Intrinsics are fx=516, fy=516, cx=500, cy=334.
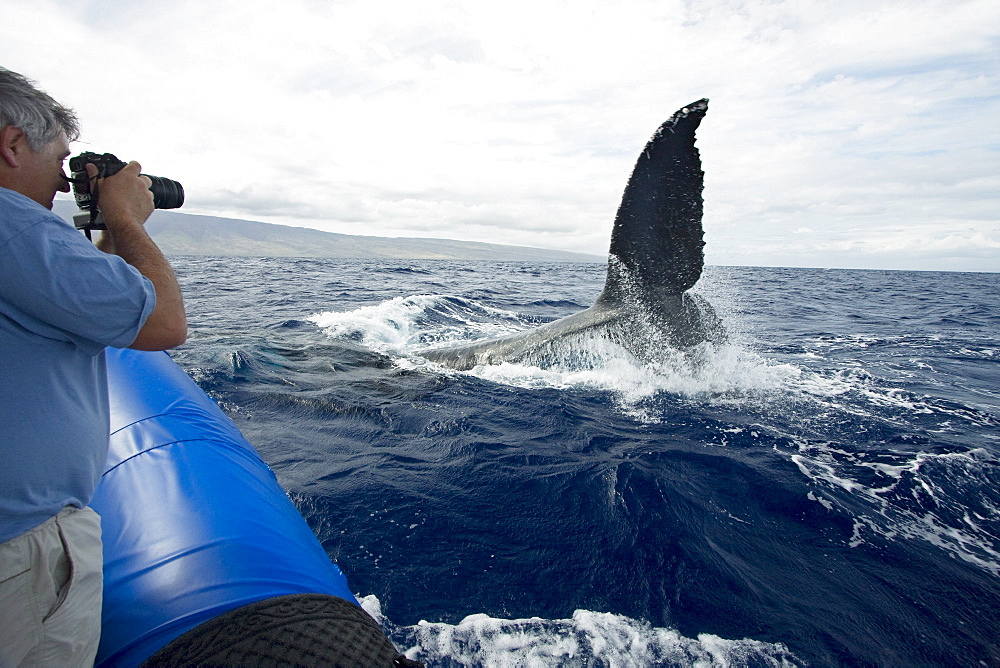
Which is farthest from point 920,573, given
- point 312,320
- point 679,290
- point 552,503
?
point 312,320

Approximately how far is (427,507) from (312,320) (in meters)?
10.9

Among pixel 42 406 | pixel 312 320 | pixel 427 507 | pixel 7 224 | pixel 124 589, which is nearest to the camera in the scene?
pixel 7 224

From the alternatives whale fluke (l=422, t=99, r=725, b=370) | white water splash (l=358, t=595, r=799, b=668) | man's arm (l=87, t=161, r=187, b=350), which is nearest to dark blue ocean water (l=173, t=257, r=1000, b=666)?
white water splash (l=358, t=595, r=799, b=668)

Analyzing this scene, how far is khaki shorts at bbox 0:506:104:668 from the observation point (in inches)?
53.7

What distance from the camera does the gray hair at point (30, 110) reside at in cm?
147

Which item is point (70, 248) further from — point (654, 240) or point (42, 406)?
point (654, 240)

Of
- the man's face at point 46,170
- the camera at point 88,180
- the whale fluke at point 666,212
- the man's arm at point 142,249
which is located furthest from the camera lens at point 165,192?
the whale fluke at point 666,212

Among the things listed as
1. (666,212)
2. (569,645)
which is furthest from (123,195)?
(666,212)

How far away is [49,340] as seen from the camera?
150cm

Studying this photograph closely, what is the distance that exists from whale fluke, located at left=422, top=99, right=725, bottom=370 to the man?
5.41 metres

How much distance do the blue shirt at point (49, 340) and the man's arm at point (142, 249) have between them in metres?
0.08

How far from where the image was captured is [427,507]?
13.0 ft

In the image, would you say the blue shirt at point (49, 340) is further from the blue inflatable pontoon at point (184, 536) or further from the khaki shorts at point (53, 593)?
the blue inflatable pontoon at point (184, 536)

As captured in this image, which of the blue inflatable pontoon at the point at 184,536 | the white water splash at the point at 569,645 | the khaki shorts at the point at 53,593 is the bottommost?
the white water splash at the point at 569,645
